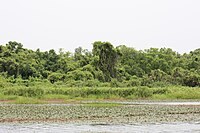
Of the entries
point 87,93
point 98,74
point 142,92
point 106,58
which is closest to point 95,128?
point 87,93

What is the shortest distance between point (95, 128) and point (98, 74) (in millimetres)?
40774

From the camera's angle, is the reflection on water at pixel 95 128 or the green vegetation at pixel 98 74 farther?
the green vegetation at pixel 98 74

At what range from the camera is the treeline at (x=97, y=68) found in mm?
57219

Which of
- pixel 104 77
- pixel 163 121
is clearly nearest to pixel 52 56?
pixel 104 77

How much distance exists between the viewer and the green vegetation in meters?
45.9

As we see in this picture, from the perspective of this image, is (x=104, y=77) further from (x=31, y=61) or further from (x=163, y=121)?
(x=163, y=121)

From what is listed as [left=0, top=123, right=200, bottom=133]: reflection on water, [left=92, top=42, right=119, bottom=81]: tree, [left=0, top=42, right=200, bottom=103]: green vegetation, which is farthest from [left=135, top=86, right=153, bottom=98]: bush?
[left=0, top=123, right=200, bottom=133]: reflection on water

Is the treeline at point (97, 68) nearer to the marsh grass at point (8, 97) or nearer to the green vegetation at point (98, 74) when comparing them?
the green vegetation at point (98, 74)

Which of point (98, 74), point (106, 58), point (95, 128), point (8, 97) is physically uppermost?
point (106, 58)

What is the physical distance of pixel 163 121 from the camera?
22.0 meters

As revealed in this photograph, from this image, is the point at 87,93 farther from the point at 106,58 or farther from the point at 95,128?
the point at 95,128

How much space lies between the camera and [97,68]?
61875 millimetres

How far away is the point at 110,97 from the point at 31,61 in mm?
21048

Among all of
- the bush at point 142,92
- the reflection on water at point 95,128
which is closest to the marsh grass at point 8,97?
the bush at point 142,92
